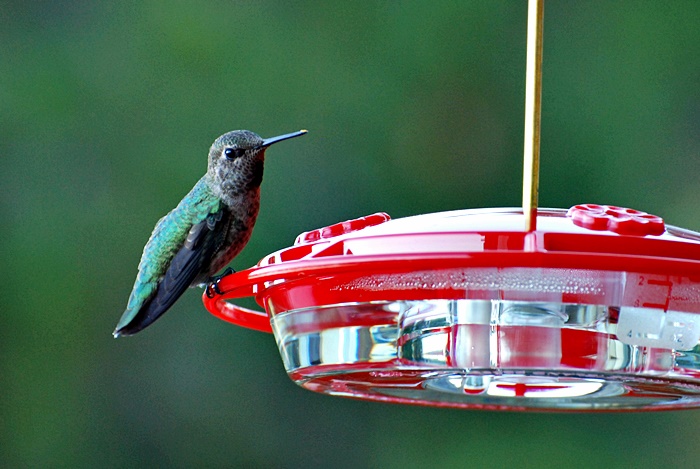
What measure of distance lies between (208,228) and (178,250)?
0.11 meters

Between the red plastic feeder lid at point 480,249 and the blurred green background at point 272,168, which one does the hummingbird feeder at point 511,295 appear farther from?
the blurred green background at point 272,168

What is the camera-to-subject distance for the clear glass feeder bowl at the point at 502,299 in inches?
59.8

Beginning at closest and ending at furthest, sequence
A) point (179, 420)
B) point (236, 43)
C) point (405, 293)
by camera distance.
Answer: point (405, 293) < point (179, 420) < point (236, 43)

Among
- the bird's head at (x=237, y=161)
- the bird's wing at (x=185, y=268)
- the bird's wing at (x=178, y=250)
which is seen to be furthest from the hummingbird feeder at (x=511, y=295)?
the bird's head at (x=237, y=161)

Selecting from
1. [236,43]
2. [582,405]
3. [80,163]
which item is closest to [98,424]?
[80,163]

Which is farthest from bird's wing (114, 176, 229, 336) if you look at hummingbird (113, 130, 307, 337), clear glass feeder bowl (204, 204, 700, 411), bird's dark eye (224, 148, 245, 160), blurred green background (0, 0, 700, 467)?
blurred green background (0, 0, 700, 467)

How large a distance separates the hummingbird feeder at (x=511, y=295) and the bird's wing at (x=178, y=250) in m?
0.98

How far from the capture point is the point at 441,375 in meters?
1.79

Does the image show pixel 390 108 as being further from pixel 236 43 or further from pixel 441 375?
pixel 441 375

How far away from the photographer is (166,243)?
120 inches

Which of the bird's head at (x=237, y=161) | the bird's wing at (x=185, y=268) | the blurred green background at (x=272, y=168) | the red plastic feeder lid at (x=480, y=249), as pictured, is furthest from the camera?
the blurred green background at (x=272, y=168)

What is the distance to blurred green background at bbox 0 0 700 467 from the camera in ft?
21.4

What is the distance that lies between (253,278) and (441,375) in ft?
1.08

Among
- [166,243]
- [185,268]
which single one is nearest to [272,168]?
[166,243]
